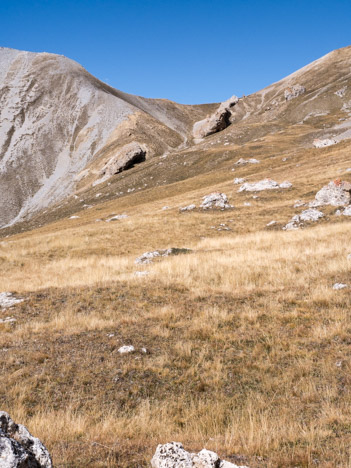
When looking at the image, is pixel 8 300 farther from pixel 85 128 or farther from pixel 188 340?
pixel 85 128

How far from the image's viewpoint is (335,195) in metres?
33.8

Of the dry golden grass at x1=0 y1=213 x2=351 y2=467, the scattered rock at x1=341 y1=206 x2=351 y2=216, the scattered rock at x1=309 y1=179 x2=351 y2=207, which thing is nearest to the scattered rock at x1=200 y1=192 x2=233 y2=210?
the scattered rock at x1=309 y1=179 x2=351 y2=207

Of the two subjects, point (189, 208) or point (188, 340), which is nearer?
point (188, 340)

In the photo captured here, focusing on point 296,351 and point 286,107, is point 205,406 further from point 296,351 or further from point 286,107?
point 286,107

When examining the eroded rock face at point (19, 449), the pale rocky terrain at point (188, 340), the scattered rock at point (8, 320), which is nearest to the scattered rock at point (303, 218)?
the pale rocky terrain at point (188, 340)

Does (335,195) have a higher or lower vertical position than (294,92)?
lower

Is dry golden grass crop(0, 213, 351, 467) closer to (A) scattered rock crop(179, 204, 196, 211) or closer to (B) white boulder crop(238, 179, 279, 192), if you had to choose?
(A) scattered rock crop(179, 204, 196, 211)

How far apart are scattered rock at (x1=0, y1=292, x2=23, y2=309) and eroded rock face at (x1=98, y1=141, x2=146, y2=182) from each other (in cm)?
10059

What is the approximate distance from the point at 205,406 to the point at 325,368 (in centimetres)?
297

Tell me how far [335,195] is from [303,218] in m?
5.70

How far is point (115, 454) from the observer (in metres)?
4.46

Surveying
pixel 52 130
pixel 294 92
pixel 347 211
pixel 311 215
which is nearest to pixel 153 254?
pixel 311 215

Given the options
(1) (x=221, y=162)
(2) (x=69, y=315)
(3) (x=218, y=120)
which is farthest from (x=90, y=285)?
(3) (x=218, y=120)

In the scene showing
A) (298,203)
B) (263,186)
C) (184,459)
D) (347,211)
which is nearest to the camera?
(184,459)
